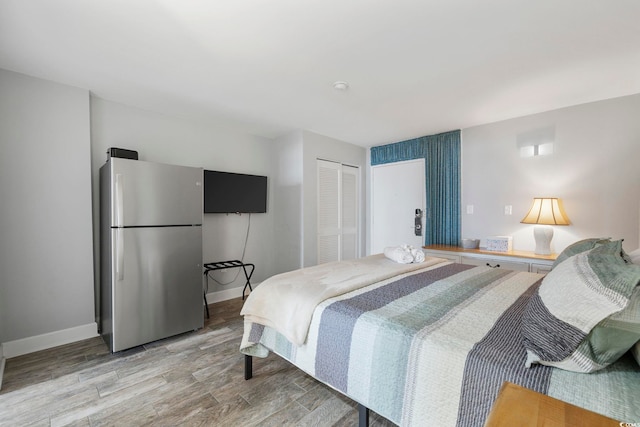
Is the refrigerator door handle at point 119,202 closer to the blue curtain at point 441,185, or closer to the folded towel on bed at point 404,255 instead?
the folded towel on bed at point 404,255

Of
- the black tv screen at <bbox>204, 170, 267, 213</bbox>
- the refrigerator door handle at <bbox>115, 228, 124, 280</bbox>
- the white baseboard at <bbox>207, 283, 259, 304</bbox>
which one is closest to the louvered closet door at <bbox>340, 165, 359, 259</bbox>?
the black tv screen at <bbox>204, 170, 267, 213</bbox>

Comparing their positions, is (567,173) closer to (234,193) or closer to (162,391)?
(234,193)

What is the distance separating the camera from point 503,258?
3.10m

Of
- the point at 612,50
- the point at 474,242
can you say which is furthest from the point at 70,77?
the point at 474,242

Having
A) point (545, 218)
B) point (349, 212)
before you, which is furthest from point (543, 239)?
point (349, 212)

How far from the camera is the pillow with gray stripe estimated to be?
0.86 metres

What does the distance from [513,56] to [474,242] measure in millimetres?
2232

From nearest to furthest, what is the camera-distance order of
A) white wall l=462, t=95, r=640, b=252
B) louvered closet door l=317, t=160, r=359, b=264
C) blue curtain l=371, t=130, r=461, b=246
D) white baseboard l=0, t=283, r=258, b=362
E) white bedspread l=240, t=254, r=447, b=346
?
white bedspread l=240, t=254, r=447, b=346, white baseboard l=0, t=283, r=258, b=362, white wall l=462, t=95, r=640, b=252, blue curtain l=371, t=130, r=461, b=246, louvered closet door l=317, t=160, r=359, b=264

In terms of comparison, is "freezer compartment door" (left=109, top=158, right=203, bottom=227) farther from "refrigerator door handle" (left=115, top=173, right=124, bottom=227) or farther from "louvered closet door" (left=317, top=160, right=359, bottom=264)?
"louvered closet door" (left=317, top=160, right=359, bottom=264)

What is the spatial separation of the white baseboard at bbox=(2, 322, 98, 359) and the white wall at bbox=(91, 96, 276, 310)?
0.93 metres

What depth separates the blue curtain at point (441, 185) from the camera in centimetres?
391

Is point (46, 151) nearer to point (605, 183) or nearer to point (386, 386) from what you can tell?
point (386, 386)

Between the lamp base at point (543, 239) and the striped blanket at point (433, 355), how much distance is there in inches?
59.8

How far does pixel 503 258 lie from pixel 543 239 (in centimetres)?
47
